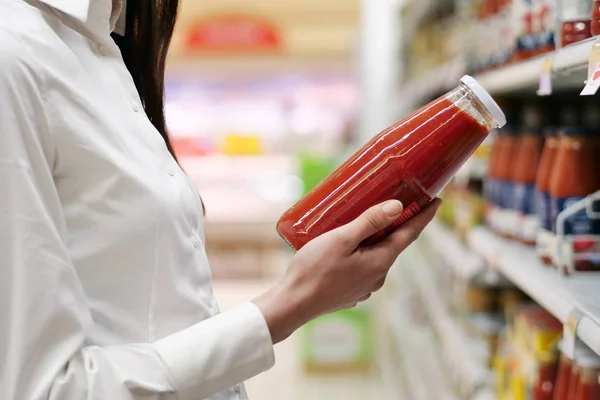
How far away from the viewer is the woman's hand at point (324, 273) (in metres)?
0.98

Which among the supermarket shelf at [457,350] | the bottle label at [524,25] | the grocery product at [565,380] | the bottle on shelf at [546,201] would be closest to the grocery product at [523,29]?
the bottle label at [524,25]

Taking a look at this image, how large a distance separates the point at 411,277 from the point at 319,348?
1.08 meters

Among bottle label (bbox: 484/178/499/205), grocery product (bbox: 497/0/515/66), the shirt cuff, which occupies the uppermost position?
grocery product (bbox: 497/0/515/66)

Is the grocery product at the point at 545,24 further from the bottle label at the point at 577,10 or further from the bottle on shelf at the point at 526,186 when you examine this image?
the bottle on shelf at the point at 526,186

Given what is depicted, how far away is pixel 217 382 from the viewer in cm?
97

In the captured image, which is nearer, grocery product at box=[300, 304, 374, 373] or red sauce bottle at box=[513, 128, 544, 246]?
red sauce bottle at box=[513, 128, 544, 246]

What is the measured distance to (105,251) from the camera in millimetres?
959

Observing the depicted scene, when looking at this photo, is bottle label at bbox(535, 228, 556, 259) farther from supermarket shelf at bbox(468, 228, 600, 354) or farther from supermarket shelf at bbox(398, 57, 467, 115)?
supermarket shelf at bbox(398, 57, 467, 115)

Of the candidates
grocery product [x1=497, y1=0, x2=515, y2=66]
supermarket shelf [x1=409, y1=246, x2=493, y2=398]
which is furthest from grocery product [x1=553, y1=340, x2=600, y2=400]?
grocery product [x1=497, y1=0, x2=515, y2=66]

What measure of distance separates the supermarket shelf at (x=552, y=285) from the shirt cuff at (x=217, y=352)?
0.47 m

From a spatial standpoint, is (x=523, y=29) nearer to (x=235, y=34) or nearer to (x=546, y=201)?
(x=546, y=201)

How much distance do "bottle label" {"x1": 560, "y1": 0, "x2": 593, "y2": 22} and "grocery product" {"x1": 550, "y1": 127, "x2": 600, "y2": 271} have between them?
24 cm

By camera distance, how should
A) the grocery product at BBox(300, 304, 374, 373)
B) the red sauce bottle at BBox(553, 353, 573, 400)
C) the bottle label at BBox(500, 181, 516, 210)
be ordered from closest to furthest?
the red sauce bottle at BBox(553, 353, 573, 400) → the bottle label at BBox(500, 181, 516, 210) → the grocery product at BBox(300, 304, 374, 373)

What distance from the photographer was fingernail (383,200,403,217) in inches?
39.5
